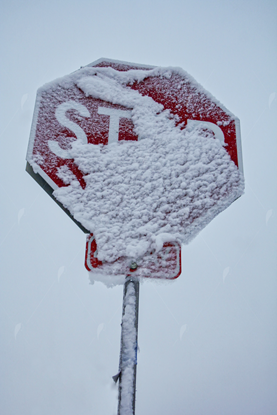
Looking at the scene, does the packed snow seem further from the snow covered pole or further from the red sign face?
the red sign face

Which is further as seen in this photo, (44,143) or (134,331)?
(44,143)

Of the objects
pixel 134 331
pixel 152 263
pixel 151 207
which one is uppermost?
pixel 151 207

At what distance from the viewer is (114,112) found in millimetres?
1173

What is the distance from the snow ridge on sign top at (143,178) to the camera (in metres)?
0.98

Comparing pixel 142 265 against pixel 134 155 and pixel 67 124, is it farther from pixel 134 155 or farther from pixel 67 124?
pixel 67 124

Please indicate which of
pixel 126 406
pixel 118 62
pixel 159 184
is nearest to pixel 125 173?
pixel 159 184

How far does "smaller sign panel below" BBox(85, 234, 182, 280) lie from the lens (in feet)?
3.02

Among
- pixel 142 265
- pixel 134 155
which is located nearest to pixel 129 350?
pixel 142 265

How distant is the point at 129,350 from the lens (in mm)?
830

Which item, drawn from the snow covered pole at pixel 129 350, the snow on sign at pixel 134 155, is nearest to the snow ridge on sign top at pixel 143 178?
the snow on sign at pixel 134 155

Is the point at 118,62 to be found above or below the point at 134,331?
above

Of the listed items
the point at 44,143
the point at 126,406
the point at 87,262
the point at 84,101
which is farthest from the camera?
the point at 84,101

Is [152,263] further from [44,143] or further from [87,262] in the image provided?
[44,143]

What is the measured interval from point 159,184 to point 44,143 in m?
0.51
